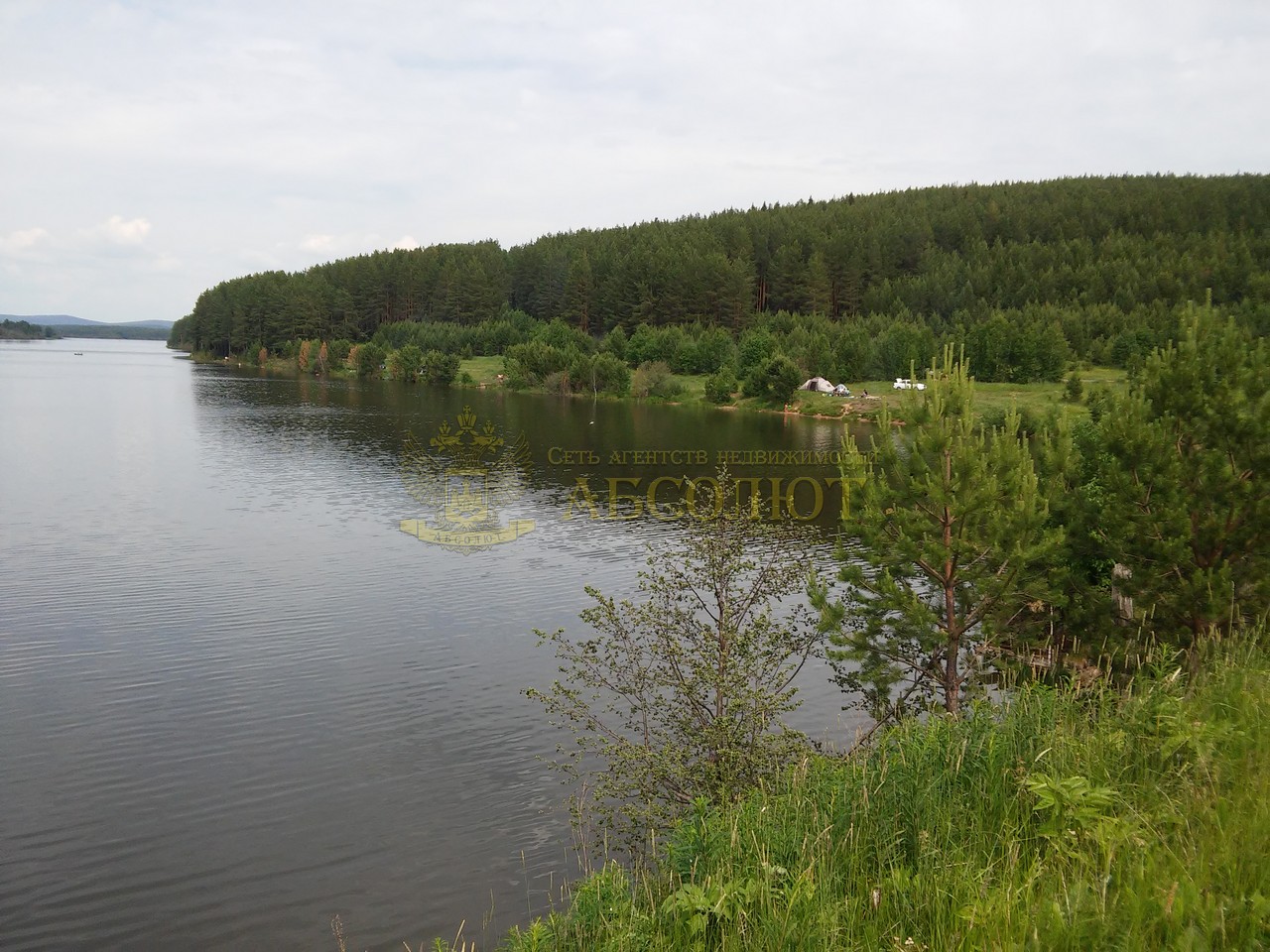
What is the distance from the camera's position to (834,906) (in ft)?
28.6

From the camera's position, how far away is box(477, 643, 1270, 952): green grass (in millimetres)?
7230

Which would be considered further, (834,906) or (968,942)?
(834,906)

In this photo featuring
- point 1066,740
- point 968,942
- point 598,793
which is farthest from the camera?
point 598,793

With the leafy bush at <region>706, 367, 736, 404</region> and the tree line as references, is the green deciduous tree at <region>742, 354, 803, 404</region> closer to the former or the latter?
the leafy bush at <region>706, 367, 736, 404</region>

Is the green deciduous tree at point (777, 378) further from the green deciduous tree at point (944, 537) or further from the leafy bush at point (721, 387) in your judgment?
the green deciduous tree at point (944, 537)

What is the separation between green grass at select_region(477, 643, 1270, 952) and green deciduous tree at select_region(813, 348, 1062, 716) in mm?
7211

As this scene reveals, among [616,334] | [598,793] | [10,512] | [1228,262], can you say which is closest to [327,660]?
[598,793]

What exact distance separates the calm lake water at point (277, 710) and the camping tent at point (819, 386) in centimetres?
6864

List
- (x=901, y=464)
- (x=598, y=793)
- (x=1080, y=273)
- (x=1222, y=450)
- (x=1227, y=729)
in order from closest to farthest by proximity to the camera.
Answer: (x=1227, y=729), (x=598, y=793), (x=1222, y=450), (x=901, y=464), (x=1080, y=273)

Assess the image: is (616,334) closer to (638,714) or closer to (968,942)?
(638,714)

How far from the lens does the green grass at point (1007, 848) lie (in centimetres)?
723

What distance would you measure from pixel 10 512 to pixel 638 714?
43955mm

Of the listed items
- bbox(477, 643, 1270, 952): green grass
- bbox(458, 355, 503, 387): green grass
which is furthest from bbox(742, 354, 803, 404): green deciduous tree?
bbox(477, 643, 1270, 952): green grass

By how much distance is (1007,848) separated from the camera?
9359 mm
